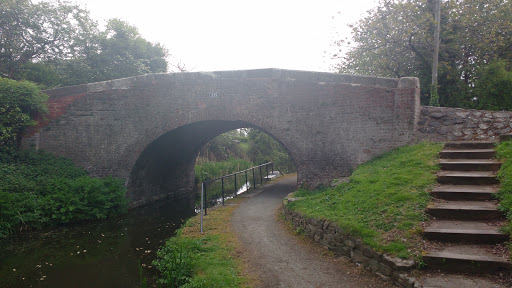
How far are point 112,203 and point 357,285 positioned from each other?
7.67 meters

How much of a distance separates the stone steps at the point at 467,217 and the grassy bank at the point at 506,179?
93 millimetres

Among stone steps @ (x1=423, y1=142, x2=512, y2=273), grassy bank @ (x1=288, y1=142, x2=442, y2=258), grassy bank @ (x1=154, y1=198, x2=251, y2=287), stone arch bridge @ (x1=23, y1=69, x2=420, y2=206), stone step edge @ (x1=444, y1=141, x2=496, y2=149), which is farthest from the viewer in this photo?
stone arch bridge @ (x1=23, y1=69, x2=420, y2=206)

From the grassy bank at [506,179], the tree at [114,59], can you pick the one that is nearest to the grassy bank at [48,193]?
the tree at [114,59]

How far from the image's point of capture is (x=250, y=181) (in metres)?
16.6

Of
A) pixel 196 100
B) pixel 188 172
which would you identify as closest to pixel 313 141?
pixel 196 100

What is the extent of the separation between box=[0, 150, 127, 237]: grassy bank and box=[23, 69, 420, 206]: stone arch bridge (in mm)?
664

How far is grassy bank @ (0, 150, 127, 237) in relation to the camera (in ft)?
26.1

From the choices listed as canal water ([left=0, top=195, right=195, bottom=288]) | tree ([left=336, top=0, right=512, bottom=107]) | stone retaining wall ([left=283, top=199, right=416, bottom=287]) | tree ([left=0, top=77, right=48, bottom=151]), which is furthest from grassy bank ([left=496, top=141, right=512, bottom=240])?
tree ([left=0, top=77, right=48, bottom=151])

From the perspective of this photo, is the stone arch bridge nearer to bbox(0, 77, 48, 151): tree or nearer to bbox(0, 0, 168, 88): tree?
bbox(0, 77, 48, 151): tree

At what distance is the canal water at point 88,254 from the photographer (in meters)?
5.55

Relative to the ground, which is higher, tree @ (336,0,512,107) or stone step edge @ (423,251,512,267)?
tree @ (336,0,512,107)

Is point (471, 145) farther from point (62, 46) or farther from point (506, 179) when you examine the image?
point (62, 46)

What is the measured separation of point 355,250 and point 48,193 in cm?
793

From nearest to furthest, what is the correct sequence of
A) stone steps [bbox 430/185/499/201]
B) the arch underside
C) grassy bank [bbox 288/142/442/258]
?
1. grassy bank [bbox 288/142/442/258]
2. stone steps [bbox 430/185/499/201]
3. the arch underside
